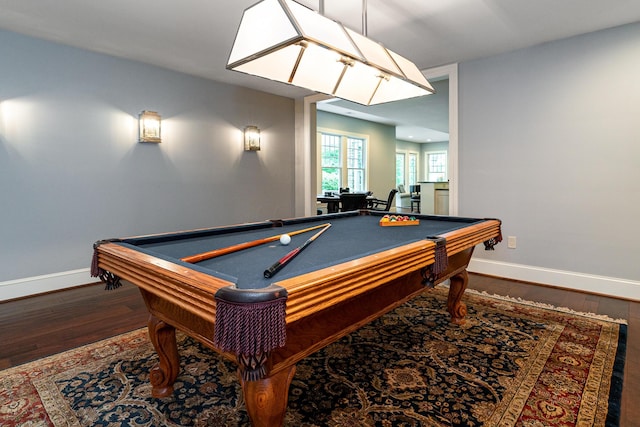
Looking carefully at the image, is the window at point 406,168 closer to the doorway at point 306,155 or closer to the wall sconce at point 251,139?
the doorway at point 306,155

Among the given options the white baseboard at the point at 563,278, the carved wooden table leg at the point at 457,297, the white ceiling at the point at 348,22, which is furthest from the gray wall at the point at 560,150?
the carved wooden table leg at the point at 457,297

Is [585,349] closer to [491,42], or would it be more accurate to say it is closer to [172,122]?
[491,42]

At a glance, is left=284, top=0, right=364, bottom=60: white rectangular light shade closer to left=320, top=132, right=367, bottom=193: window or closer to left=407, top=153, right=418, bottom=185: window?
left=320, top=132, right=367, bottom=193: window

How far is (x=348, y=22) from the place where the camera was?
2.96 m

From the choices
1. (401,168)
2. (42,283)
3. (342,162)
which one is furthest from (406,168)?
(42,283)

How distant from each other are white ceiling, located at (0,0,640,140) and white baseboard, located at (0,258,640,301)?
2.28 meters

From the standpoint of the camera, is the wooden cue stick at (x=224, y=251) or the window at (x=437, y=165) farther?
the window at (x=437, y=165)

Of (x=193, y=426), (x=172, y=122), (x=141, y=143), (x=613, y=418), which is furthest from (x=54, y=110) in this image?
(x=613, y=418)

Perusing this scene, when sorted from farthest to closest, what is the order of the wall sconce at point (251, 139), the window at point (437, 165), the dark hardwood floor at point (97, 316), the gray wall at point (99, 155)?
the window at point (437, 165) < the wall sconce at point (251, 139) < the gray wall at point (99, 155) < the dark hardwood floor at point (97, 316)

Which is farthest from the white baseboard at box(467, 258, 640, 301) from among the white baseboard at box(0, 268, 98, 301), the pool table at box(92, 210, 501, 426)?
the white baseboard at box(0, 268, 98, 301)

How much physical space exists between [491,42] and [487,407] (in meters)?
3.27

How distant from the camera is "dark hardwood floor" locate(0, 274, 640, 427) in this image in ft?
6.79

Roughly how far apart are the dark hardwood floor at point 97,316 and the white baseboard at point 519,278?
0.10m

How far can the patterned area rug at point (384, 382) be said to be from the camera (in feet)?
4.93
